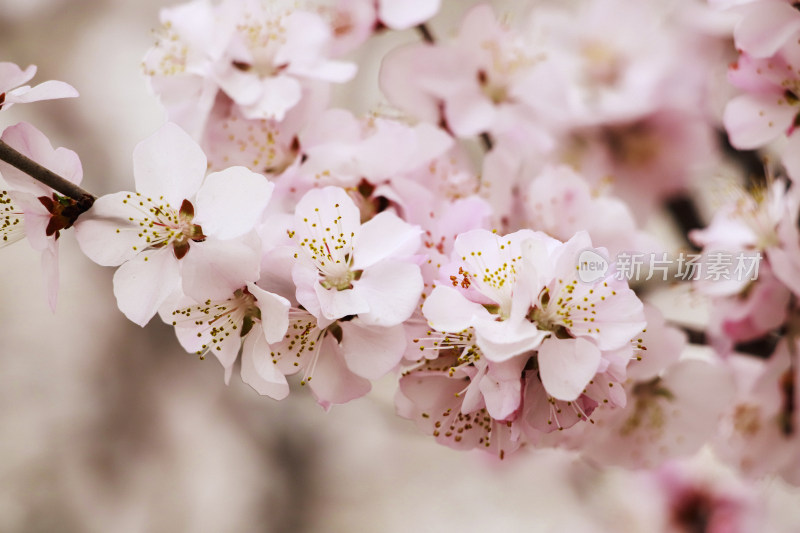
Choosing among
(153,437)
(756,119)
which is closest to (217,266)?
(756,119)

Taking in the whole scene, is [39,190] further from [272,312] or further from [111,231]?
[272,312]

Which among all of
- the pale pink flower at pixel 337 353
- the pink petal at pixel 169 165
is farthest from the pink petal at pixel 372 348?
the pink petal at pixel 169 165

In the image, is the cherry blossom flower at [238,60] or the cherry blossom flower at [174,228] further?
the cherry blossom flower at [238,60]

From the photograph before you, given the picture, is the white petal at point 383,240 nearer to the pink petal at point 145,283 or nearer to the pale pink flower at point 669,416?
the pink petal at point 145,283

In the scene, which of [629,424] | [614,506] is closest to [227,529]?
[614,506]

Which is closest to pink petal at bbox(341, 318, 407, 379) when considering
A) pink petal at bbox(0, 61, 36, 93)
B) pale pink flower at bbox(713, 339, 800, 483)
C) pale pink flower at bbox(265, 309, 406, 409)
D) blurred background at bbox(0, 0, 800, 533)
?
pale pink flower at bbox(265, 309, 406, 409)

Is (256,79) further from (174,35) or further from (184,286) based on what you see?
(184,286)

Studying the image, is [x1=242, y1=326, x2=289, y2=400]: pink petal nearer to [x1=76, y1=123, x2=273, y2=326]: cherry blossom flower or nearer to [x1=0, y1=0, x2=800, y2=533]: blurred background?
[x1=76, y1=123, x2=273, y2=326]: cherry blossom flower
